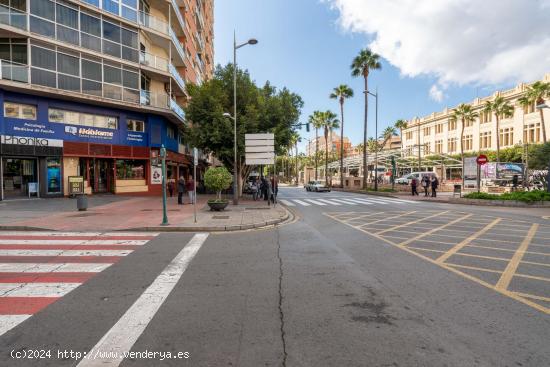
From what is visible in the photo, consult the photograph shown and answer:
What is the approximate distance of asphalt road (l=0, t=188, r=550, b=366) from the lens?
2.97 meters

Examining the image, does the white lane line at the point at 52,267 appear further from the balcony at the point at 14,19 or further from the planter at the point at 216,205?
the balcony at the point at 14,19

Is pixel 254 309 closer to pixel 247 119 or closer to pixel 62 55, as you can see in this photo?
pixel 247 119

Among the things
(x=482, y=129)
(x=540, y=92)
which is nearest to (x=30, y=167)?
(x=540, y=92)

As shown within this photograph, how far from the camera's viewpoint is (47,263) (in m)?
6.13

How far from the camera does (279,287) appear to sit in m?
4.76

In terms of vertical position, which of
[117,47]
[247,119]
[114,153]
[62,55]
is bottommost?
[114,153]

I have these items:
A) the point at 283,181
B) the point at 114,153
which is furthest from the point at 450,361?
the point at 283,181

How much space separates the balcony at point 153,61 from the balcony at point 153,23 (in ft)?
7.04

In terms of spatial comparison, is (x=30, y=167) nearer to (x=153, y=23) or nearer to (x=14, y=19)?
(x=14, y=19)

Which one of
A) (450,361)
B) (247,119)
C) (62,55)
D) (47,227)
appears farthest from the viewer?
(247,119)

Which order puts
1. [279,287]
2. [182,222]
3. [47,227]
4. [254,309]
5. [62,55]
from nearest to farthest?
[254,309] → [279,287] → [47,227] → [182,222] → [62,55]

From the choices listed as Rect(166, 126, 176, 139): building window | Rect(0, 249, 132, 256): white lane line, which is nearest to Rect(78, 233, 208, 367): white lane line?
Rect(0, 249, 132, 256): white lane line

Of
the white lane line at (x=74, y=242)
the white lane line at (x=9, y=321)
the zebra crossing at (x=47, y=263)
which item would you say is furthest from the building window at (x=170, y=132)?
the white lane line at (x=9, y=321)

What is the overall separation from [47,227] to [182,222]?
161 inches
